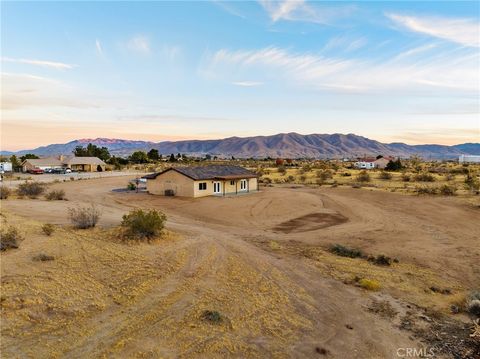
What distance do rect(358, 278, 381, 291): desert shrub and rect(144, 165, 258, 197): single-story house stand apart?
24.3 metres

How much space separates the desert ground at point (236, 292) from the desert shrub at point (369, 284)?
0.22m

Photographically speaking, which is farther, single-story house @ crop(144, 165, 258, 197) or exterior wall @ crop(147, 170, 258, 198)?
single-story house @ crop(144, 165, 258, 197)

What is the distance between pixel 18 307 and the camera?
34.8ft

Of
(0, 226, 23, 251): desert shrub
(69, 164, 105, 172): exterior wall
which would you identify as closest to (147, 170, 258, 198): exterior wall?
(0, 226, 23, 251): desert shrub

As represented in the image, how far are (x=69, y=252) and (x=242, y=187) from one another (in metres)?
27.1

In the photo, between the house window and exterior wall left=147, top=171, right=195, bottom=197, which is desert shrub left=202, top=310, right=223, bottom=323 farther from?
the house window

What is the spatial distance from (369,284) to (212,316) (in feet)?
19.0

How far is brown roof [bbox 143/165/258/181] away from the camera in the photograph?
121ft

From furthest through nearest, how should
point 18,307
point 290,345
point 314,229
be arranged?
point 314,229, point 18,307, point 290,345

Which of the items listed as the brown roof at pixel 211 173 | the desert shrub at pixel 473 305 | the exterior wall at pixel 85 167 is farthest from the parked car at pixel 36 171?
the desert shrub at pixel 473 305

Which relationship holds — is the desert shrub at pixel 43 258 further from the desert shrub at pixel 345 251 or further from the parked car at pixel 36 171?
the parked car at pixel 36 171

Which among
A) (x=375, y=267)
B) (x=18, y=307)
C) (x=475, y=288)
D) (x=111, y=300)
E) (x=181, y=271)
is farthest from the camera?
(x=375, y=267)

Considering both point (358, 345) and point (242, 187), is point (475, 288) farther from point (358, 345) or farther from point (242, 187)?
point (242, 187)

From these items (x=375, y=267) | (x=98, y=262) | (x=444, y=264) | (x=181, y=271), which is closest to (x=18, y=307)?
(x=98, y=262)
